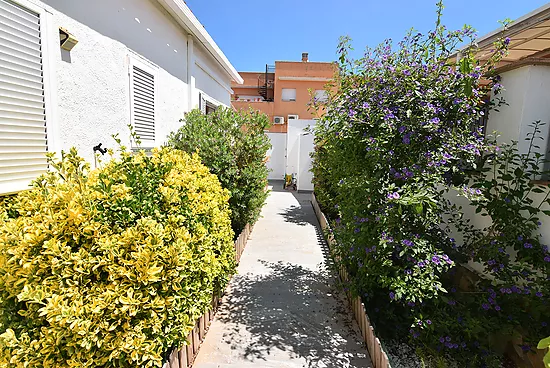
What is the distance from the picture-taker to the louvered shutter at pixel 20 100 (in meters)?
2.81

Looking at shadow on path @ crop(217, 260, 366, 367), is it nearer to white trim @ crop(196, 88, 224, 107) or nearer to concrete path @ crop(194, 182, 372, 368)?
concrete path @ crop(194, 182, 372, 368)

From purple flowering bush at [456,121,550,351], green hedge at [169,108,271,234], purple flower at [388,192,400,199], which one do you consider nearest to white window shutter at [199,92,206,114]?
green hedge at [169,108,271,234]

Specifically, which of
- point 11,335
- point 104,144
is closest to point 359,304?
point 11,335

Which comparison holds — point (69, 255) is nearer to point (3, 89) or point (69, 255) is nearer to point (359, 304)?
point (3, 89)

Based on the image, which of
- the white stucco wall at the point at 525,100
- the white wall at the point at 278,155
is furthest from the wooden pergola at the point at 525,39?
the white wall at the point at 278,155

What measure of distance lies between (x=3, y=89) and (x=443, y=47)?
4876 mm

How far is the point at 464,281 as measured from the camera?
3957mm

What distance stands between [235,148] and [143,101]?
2.02m

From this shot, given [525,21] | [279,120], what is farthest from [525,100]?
[279,120]

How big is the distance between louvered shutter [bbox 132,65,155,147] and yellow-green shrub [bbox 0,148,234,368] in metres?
2.86

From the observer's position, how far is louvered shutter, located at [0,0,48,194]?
2.81 meters

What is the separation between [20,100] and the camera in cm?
298

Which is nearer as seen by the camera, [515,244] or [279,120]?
[515,244]

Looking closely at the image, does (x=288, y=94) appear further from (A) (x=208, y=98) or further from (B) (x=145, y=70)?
(B) (x=145, y=70)
